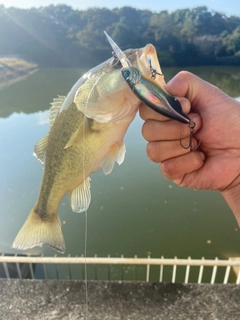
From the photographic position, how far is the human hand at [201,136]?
4.27 ft

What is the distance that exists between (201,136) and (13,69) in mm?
21847

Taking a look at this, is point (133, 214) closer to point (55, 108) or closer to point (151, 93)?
point (55, 108)

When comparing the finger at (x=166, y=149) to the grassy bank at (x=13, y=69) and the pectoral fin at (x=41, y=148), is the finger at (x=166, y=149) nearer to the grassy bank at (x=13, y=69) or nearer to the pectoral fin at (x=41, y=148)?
the pectoral fin at (x=41, y=148)

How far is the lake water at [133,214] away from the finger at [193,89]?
4075 millimetres

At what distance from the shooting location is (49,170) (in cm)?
145

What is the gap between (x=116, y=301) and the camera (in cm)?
271

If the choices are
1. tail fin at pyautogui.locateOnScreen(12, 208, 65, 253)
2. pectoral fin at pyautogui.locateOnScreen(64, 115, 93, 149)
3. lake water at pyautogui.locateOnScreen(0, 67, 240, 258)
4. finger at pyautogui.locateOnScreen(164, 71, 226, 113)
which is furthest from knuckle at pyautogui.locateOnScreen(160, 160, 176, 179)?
lake water at pyautogui.locateOnScreen(0, 67, 240, 258)

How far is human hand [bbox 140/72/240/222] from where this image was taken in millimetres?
1301

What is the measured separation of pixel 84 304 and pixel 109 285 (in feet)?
0.97

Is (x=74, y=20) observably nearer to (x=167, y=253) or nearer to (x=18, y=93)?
(x=18, y=93)

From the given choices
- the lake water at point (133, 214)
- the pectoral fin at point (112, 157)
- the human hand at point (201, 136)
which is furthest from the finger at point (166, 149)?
the lake water at point (133, 214)

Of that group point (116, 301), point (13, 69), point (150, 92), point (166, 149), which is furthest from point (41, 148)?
point (13, 69)

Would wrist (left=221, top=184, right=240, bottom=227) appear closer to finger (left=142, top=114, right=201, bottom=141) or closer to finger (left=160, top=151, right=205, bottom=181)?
finger (left=160, top=151, right=205, bottom=181)

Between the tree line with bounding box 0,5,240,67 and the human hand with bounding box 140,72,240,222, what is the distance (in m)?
20.3
